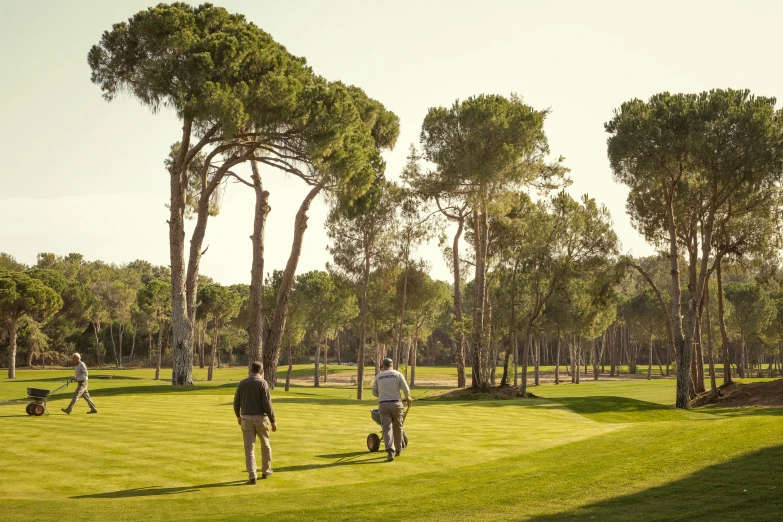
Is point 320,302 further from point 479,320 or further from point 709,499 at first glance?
point 709,499

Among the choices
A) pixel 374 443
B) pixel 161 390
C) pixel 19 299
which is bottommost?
pixel 161 390

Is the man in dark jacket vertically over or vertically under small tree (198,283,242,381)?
under

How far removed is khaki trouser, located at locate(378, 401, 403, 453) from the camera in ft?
53.1

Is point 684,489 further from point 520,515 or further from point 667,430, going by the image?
point 667,430

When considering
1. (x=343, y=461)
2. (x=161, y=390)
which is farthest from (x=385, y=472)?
(x=161, y=390)

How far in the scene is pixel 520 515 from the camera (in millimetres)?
11109

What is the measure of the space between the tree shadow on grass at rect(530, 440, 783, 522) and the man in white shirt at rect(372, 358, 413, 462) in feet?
17.8

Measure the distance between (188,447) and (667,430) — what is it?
1188cm

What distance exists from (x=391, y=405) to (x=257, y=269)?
2537cm

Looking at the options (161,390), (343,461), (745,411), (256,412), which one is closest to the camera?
(256,412)

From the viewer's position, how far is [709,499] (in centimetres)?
1155

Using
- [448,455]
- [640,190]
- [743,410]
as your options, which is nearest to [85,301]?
[640,190]

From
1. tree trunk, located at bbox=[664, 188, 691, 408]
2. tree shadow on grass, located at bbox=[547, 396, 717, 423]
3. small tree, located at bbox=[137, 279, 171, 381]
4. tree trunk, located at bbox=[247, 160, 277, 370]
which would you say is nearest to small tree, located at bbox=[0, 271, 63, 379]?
small tree, located at bbox=[137, 279, 171, 381]

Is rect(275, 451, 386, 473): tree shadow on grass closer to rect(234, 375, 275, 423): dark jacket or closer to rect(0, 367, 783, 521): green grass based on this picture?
rect(0, 367, 783, 521): green grass
